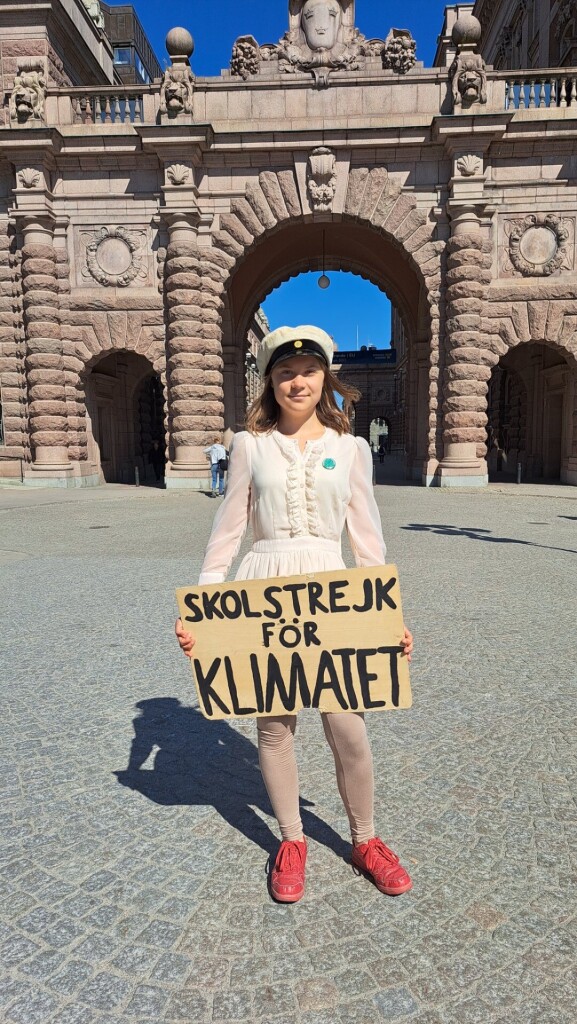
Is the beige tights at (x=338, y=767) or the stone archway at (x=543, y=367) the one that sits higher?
the stone archway at (x=543, y=367)

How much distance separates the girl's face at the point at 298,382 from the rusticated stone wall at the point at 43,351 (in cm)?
1620

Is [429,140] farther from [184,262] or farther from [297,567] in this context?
[297,567]

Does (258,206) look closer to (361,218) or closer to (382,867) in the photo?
(361,218)

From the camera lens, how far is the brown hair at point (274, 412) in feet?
7.29

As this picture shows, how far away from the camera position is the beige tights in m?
2.13

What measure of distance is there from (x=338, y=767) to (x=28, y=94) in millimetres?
19318

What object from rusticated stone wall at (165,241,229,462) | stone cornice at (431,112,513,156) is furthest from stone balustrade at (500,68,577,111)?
rusticated stone wall at (165,241,229,462)

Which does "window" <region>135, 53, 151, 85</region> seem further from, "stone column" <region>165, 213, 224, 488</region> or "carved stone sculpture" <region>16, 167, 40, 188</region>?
"stone column" <region>165, 213, 224, 488</region>

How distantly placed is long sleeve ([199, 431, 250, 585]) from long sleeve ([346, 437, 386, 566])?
364 mm

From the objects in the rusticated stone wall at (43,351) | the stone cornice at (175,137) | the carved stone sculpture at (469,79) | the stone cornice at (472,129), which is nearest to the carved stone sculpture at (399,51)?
the carved stone sculpture at (469,79)

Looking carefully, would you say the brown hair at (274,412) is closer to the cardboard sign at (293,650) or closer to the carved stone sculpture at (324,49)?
the cardboard sign at (293,650)

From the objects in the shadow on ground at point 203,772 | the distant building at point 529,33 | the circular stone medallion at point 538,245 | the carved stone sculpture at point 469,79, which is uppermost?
the distant building at point 529,33

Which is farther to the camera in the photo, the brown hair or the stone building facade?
the stone building facade

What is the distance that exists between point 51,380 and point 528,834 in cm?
1683
